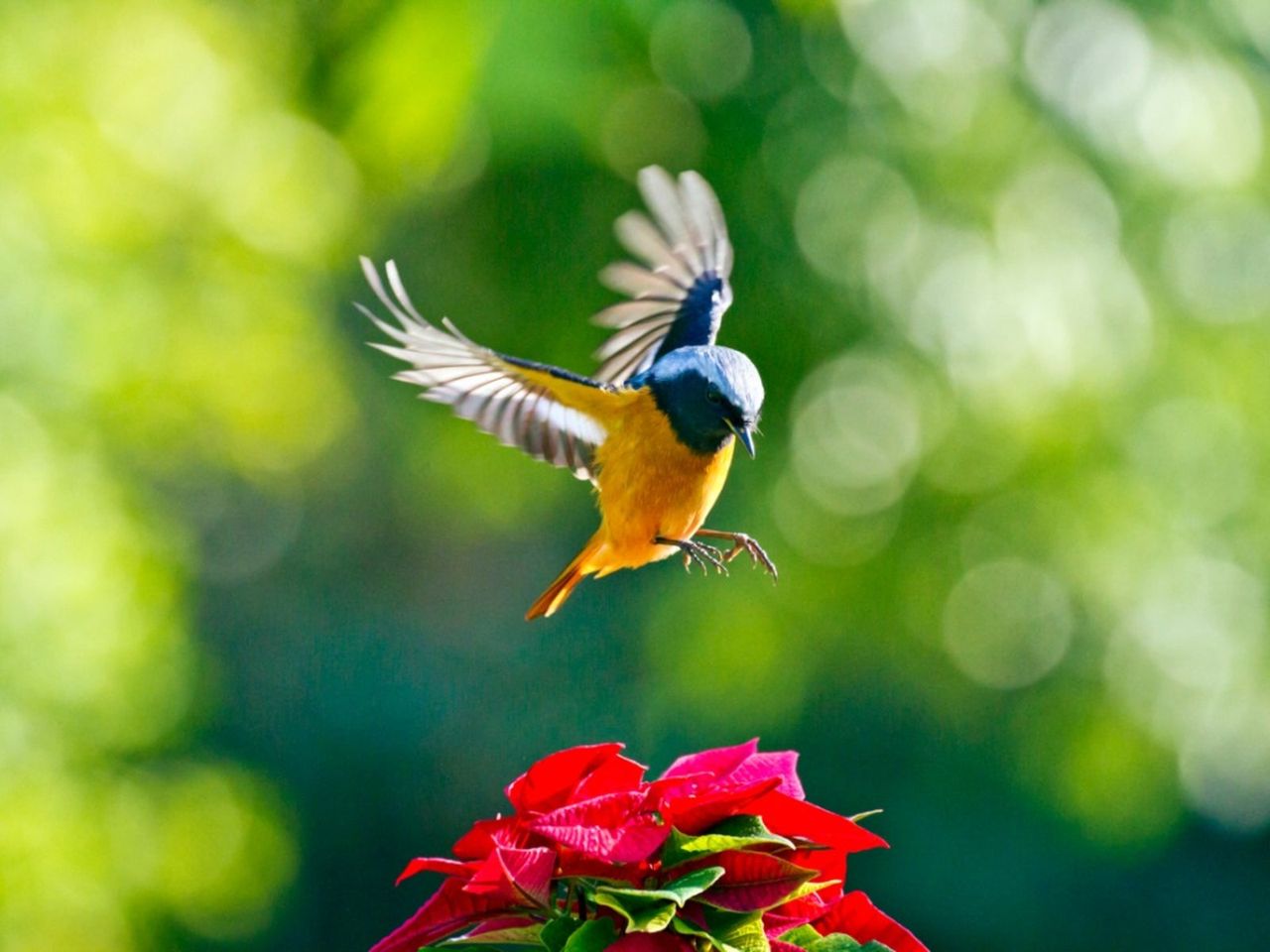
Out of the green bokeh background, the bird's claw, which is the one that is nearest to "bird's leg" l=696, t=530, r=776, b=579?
the bird's claw

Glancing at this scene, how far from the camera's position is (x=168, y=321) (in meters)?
6.16

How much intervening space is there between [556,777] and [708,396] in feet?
2.15

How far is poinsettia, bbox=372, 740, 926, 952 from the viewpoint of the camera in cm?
146

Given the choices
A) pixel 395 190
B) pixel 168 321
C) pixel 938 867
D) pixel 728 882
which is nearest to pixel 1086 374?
pixel 938 867

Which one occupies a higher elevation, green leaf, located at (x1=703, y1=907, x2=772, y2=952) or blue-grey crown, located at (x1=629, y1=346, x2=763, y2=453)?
blue-grey crown, located at (x1=629, y1=346, x2=763, y2=453)

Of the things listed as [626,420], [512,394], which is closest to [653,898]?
[626,420]

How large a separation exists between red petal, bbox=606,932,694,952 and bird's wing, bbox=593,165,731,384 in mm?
1443

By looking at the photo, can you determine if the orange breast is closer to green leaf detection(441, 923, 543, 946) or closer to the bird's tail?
the bird's tail

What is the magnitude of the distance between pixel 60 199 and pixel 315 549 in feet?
13.2

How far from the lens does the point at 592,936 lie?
56.9 inches

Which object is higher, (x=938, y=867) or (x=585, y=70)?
(x=585, y=70)

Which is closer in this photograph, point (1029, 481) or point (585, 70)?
point (585, 70)

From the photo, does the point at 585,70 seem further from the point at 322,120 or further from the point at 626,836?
the point at 626,836

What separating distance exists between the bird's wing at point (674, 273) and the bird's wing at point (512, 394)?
1.16ft
